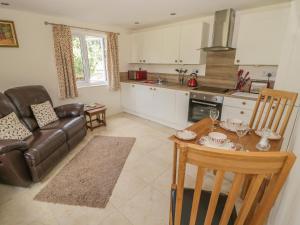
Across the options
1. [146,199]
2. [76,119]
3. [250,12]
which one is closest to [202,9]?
[250,12]

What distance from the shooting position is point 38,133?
236 cm

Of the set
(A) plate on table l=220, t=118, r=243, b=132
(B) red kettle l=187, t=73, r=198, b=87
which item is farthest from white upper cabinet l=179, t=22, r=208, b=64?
(A) plate on table l=220, t=118, r=243, b=132

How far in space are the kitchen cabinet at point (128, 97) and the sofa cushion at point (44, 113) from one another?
2030mm

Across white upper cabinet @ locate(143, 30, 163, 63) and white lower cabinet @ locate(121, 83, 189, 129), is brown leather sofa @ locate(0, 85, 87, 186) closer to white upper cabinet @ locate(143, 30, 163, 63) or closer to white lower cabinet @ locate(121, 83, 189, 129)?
white lower cabinet @ locate(121, 83, 189, 129)

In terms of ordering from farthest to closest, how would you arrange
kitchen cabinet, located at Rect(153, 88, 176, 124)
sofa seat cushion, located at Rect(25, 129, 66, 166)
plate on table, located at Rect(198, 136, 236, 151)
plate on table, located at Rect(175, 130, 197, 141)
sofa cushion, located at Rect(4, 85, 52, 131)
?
kitchen cabinet, located at Rect(153, 88, 176, 124)
sofa cushion, located at Rect(4, 85, 52, 131)
sofa seat cushion, located at Rect(25, 129, 66, 166)
plate on table, located at Rect(175, 130, 197, 141)
plate on table, located at Rect(198, 136, 236, 151)

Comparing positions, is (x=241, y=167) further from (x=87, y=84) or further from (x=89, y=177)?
(x=87, y=84)

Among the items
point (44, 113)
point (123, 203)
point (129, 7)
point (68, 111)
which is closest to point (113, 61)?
point (129, 7)

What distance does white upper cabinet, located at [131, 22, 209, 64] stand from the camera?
10.5 feet

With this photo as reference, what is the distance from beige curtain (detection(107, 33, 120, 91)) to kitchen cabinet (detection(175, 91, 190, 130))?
6.10 ft

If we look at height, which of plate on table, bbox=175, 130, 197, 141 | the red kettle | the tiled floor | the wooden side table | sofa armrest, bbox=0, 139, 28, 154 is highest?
the red kettle

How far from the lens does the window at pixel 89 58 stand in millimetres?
3785

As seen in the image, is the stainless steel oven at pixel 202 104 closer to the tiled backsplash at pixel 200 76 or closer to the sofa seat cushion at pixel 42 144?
the tiled backsplash at pixel 200 76

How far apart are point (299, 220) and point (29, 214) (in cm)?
214

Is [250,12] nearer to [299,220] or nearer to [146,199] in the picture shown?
[299,220]
